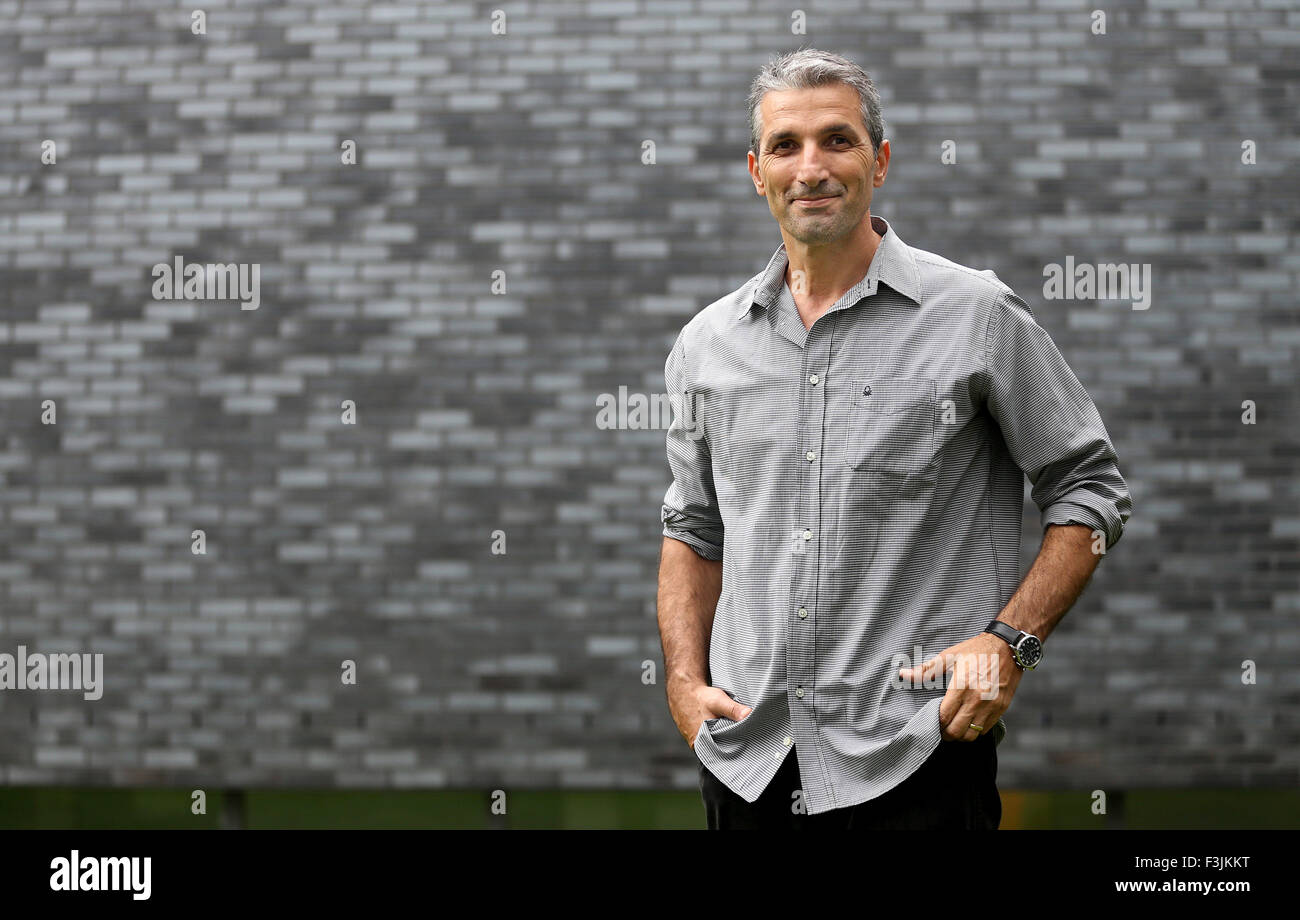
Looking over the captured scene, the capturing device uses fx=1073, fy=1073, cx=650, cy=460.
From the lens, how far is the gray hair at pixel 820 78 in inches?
81.3

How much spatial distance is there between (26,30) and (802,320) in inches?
169

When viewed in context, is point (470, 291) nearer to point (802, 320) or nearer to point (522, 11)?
point (522, 11)

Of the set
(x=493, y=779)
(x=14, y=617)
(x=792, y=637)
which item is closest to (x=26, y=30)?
(x=14, y=617)

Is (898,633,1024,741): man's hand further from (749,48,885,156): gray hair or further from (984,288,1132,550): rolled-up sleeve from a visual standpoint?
(749,48,885,156): gray hair

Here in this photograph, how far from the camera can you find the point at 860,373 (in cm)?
206

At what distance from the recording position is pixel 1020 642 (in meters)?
1.93

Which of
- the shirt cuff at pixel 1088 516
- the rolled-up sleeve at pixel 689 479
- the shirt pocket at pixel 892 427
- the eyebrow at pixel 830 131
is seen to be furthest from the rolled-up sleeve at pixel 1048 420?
the rolled-up sleeve at pixel 689 479

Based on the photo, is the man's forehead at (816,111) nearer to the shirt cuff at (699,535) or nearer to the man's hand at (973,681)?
the shirt cuff at (699,535)

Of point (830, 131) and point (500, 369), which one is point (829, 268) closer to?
point (830, 131)

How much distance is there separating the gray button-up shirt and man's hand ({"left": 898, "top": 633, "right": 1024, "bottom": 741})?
0.11ft

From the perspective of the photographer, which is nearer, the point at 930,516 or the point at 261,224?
the point at 930,516

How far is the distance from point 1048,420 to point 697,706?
0.89 meters

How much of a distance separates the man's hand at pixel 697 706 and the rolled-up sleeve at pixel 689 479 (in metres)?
0.30

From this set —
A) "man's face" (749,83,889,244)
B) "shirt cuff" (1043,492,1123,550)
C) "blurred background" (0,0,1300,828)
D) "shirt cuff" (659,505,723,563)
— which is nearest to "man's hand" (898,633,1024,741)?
"shirt cuff" (1043,492,1123,550)
